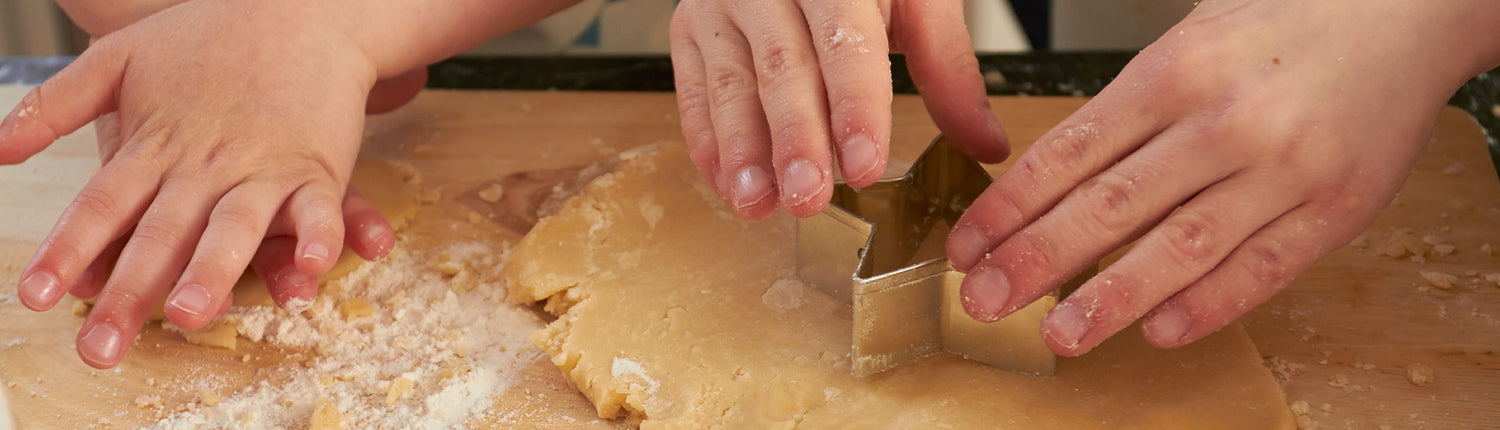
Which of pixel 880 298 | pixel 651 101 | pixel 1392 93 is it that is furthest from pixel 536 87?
pixel 1392 93

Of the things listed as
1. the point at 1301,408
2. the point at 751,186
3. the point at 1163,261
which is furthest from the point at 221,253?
the point at 1301,408

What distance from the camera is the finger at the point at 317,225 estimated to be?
101cm

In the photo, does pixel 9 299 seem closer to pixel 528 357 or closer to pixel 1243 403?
pixel 528 357

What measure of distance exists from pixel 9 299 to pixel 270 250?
0.30 meters

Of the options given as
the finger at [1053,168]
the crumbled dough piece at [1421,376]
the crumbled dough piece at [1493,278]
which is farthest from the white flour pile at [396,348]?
the crumbled dough piece at [1493,278]

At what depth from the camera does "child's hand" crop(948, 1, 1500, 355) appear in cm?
87

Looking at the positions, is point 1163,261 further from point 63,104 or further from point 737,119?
point 63,104

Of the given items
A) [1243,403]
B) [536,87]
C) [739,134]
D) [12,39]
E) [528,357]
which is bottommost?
[12,39]

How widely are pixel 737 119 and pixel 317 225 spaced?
1.39ft

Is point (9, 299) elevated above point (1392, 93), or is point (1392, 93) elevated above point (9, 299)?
point (1392, 93)

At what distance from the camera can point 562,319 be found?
106 centimetres

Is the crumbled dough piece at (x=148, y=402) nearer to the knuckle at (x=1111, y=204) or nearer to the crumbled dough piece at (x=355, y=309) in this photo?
the crumbled dough piece at (x=355, y=309)

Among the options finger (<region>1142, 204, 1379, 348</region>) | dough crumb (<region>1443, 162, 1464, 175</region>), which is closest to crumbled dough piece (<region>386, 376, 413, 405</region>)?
finger (<region>1142, 204, 1379, 348</region>)

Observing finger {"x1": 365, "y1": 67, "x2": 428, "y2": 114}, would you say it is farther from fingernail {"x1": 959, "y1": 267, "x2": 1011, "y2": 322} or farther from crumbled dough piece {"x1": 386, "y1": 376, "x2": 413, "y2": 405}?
fingernail {"x1": 959, "y1": 267, "x2": 1011, "y2": 322}
